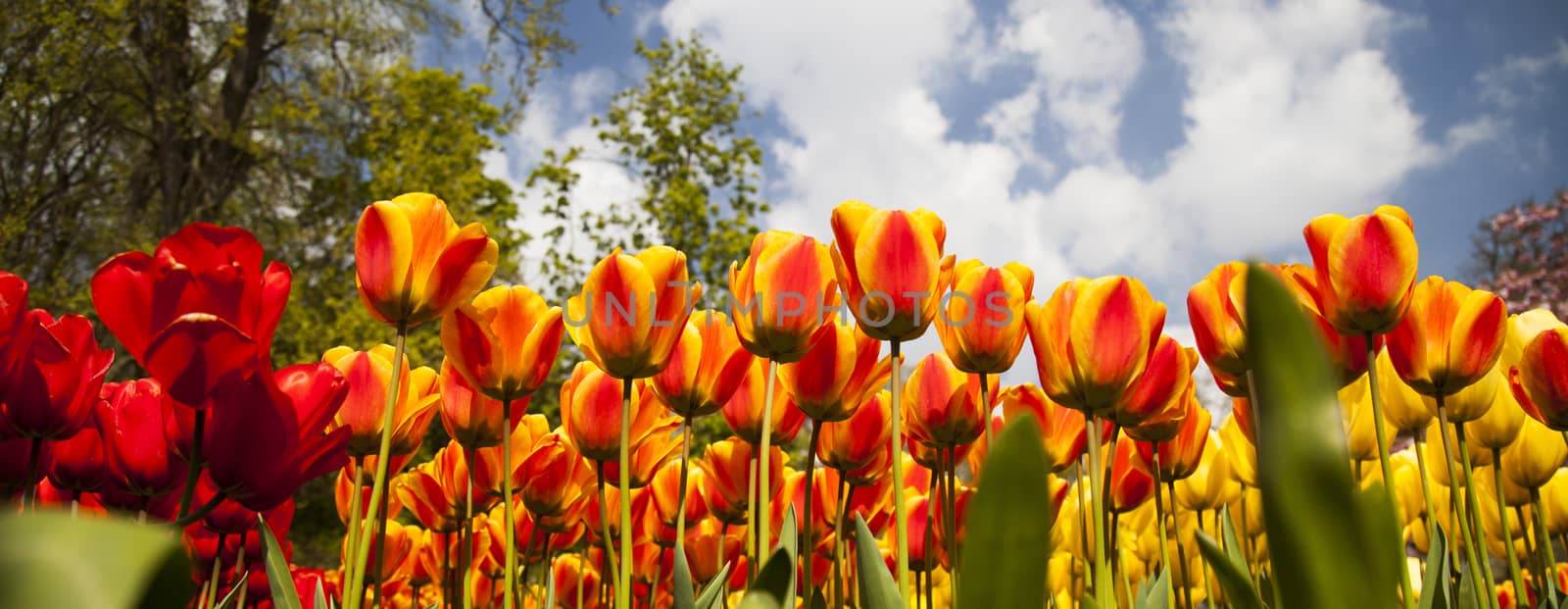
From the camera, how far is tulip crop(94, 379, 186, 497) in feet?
2.40

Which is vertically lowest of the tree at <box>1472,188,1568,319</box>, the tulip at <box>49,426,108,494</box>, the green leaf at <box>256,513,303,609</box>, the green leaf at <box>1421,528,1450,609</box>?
the green leaf at <box>256,513,303,609</box>

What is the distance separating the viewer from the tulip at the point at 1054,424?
1072mm

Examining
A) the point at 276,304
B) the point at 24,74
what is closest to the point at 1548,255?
the point at 276,304

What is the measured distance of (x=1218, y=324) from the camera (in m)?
0.89

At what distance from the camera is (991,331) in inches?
32.7

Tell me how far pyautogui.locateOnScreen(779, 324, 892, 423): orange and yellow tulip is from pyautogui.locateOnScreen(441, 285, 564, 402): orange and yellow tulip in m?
0.23

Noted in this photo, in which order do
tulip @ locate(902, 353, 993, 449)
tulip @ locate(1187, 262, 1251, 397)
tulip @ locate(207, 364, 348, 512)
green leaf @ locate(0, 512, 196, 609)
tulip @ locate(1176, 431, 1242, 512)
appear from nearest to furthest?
green leaf @ locate(0, 512, 196, 609), tulip @ locate(207, 364, 348, 512), tulip @ locate(1187, 262, 1251, 397), tulip @ locate(902, 353, 993, 449), tulip @ locate(1176, 431, 1242, 512)

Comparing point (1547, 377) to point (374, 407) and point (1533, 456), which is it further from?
point (374, 407)

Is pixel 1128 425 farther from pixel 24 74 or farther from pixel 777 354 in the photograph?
pixel 24 74

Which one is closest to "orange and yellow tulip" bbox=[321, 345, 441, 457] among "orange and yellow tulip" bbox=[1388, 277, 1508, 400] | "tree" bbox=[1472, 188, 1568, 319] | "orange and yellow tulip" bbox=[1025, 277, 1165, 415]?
"orange and yellow tulip" bbox=[1025, 277, 1165, 415]

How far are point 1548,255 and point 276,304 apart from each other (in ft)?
59.8

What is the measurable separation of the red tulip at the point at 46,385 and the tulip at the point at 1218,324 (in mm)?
950

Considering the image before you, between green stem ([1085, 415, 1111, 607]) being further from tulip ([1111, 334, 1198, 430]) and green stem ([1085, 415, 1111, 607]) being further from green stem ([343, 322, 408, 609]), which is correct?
green stem ([343, 322, 408, 609])

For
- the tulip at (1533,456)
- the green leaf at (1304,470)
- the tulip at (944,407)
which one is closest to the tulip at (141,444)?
the tulip at (944,407)
